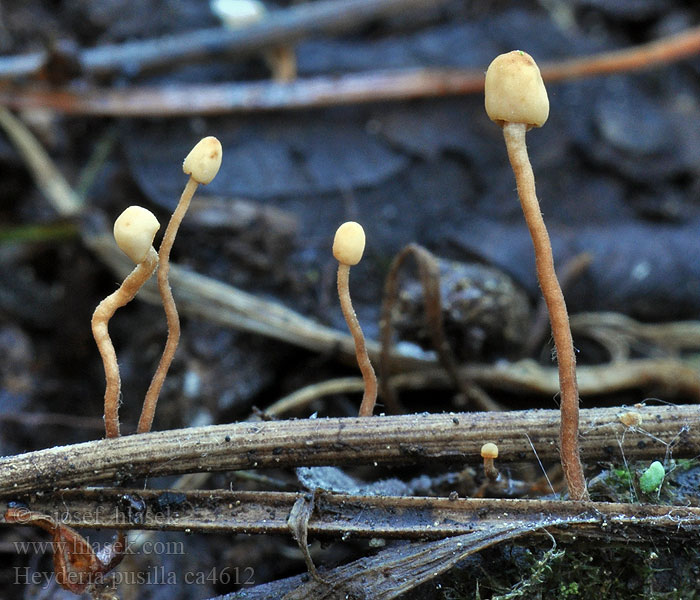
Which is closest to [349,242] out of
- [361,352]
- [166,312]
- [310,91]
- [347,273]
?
[347,273]

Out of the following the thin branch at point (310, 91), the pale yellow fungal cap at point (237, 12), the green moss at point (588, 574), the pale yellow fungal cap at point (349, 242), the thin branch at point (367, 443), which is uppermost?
the pale yellow fungal cap at point (237, 12)

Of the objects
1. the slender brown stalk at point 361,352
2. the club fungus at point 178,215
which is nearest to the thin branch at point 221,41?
the club fungus at point 178,215

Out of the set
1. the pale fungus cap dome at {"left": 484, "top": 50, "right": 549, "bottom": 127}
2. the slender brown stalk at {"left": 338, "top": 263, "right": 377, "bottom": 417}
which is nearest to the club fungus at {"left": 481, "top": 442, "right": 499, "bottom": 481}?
the slender brown stalk at {"left": 338, "top": 263, "right": 377, "bottom": 417}

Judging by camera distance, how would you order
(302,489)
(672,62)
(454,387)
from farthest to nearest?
(672,62) < (454,387) < (302,489)

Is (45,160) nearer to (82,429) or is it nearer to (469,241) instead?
(82,429)

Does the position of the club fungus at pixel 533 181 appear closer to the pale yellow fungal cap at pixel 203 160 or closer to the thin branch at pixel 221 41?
the pale yellow fungal cap at pixel 203 160

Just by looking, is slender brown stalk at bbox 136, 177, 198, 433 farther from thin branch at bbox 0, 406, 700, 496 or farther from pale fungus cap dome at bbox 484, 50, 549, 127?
pale fungus cap dome at bbox 484, 50, 549, 127

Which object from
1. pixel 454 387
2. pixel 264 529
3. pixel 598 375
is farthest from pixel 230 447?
pixel 598 375
